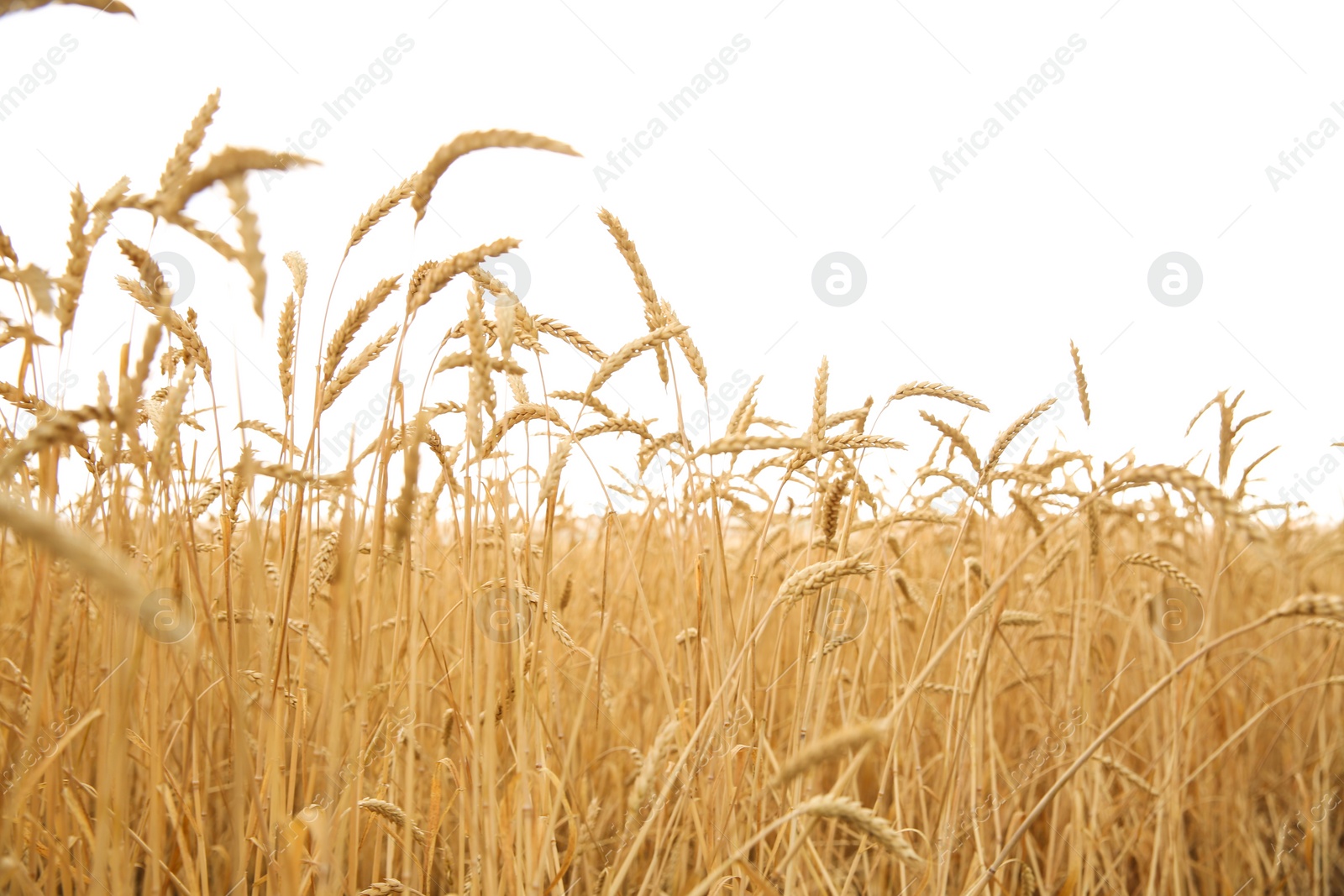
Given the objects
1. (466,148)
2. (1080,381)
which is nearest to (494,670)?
(466,148)

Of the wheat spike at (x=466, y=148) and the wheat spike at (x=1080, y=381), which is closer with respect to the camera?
the wheat spike at (x=466, y=148)

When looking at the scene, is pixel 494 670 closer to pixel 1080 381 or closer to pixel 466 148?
pixel 466 148

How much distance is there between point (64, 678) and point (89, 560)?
1.33m

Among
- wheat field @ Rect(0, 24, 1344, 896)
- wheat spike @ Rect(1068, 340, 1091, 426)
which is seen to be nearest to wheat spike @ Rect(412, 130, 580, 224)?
wheat field @ Rect(0, 24, 1344, 896)

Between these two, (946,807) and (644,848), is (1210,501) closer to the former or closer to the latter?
(946,807)

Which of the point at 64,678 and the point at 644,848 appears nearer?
the point at 64,678

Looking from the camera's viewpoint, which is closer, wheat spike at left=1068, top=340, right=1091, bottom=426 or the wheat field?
the wheat field

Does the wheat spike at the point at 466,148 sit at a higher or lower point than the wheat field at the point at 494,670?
higher

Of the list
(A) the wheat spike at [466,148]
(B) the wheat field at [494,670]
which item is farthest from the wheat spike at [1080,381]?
(A) the wheat spike at [466,148]

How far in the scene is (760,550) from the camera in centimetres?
139

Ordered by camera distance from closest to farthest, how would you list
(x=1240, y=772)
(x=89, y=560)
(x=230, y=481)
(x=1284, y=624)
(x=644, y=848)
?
(x=89, y=560)
(x=230, y=481)
(x=644, y=848)
(x=1240, y=772)
(x=1284, y=624)

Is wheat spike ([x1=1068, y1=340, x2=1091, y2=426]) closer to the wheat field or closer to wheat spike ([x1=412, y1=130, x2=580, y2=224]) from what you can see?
the wheat field

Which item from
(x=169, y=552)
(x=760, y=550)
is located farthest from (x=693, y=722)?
(x=169, y=552)

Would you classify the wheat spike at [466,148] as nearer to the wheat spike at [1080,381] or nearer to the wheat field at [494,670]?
the wheat field at [494,670]
